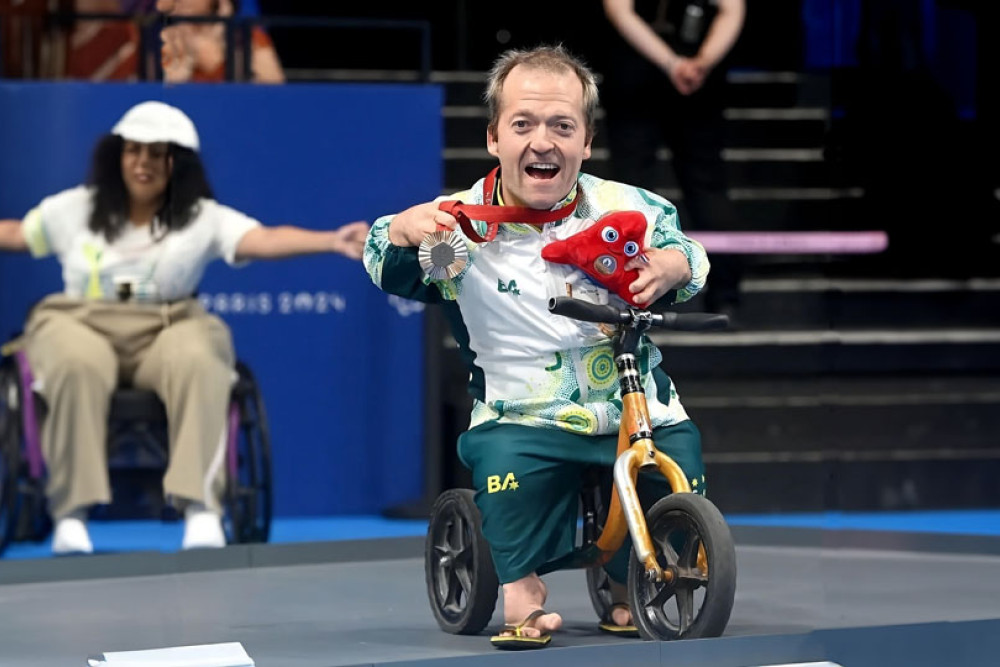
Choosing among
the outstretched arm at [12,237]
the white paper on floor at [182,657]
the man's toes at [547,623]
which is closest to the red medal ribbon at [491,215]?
the man's toes at [547,623]

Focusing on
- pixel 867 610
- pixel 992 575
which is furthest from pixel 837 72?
pixel 867 610

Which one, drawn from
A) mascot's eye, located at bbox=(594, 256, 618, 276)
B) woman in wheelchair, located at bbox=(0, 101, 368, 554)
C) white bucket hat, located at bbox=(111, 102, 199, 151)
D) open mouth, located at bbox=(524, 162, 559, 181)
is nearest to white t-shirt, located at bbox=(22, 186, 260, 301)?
woman in wheelchair, located at bbox=(0, 101, 368, 554)

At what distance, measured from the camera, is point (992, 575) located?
4855 millimetres

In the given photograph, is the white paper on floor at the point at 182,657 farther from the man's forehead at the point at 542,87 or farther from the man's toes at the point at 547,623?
the man's forehead at the point at 542,87

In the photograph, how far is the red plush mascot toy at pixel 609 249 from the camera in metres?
3.74

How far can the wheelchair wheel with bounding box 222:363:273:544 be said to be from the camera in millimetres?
5434

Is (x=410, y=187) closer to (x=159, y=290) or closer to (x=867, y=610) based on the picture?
(x=159, y=290)

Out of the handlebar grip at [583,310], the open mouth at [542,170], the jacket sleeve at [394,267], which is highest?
the open mouth at [542,170]

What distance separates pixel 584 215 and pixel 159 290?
6.38ft

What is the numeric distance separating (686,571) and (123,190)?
2499mm

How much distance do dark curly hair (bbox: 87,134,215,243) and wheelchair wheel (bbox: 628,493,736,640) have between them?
7.49 ft

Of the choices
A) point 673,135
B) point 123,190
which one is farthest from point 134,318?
point 673,135

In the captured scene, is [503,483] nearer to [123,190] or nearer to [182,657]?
[182,657]

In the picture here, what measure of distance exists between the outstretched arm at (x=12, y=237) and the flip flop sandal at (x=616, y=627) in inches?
88.5
